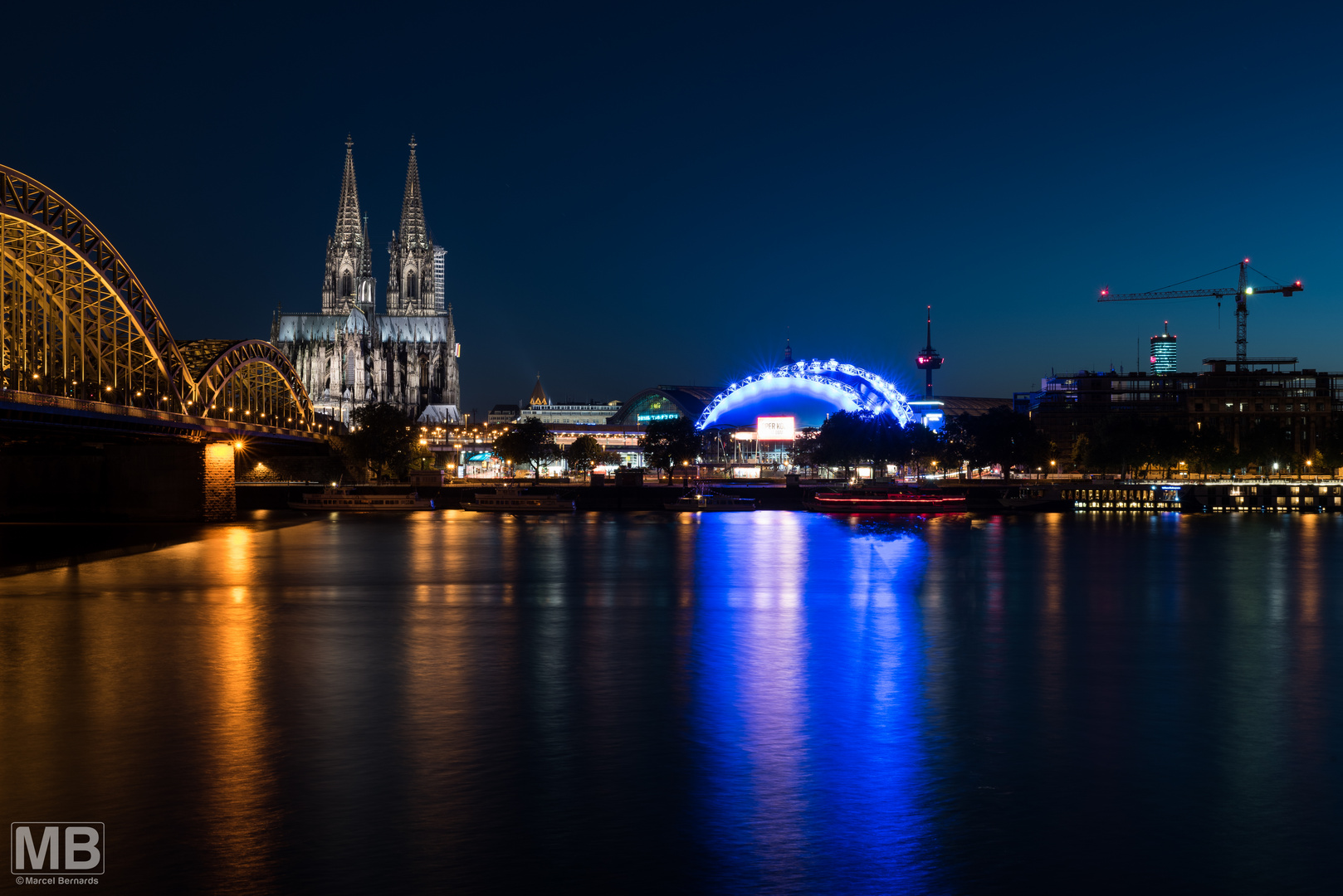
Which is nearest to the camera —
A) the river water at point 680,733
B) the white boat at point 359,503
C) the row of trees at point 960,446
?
the river water at point 680,733

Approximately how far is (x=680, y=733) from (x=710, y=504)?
82.7m

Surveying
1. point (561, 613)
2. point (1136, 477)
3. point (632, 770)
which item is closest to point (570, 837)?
point (632, 770)

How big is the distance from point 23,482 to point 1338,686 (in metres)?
90.8


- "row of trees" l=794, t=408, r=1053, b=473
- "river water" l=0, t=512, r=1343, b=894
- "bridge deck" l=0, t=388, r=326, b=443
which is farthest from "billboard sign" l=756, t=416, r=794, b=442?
"river water" l=0, t=512, r=1343, b=894

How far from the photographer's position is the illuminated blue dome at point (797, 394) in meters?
170

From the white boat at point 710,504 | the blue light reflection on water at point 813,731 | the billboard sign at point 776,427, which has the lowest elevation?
the blue light reflection on water at point 813,731

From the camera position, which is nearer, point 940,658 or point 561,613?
point 940,658

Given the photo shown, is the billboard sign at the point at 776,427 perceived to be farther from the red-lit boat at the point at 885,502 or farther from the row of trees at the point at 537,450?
the red-lit boat at the point at 885,502

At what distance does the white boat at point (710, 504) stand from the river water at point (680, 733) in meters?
55.8

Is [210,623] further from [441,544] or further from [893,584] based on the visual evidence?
[441,544]

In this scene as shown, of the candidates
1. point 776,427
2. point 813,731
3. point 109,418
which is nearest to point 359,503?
point 109,418

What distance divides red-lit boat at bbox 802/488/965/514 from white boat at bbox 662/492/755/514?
6185 mm

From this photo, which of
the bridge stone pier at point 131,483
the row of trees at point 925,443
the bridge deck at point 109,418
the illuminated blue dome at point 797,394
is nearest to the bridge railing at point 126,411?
the bridge deck at point 109,418

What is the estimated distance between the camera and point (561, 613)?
3922 centimetres
